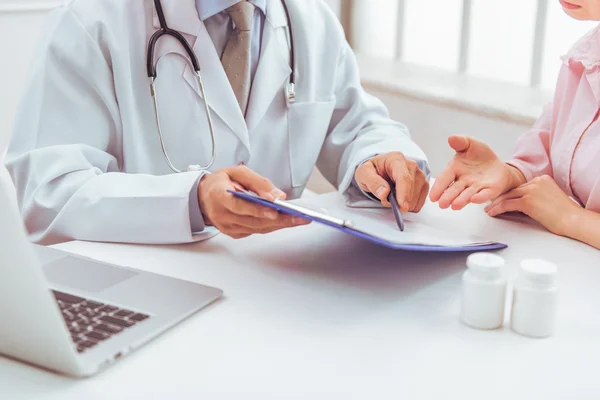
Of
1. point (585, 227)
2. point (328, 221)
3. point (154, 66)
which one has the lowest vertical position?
point (585, 227)

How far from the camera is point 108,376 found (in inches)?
28.5

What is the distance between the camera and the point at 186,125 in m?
1.32

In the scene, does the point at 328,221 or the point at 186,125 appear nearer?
the point at 328,221

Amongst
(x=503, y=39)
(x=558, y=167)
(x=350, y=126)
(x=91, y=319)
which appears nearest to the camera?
(x=91, y=319)

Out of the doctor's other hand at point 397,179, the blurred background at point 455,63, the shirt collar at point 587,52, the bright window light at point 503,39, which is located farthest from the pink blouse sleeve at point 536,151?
the bright window light at point 503,39

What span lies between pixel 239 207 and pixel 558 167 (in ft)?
2.12

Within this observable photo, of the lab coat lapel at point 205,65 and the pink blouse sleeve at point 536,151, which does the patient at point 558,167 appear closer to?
the pink blouse sleeve at point 536,151

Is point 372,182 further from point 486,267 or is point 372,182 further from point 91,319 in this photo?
point 91,319

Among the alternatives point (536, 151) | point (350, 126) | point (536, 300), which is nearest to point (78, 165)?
point (350, 126)

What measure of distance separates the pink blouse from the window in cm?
69

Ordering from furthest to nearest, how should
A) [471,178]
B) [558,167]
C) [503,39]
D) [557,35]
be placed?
[503,39]
[557,35]
[558,167]
[471,178]

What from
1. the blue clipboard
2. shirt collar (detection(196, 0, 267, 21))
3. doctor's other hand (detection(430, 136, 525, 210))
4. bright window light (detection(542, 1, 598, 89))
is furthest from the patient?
bright window light (detection(542, 1, 598, 89))

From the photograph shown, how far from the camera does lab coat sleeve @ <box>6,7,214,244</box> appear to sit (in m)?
1.09

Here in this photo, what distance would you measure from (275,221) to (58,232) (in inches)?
14.0
